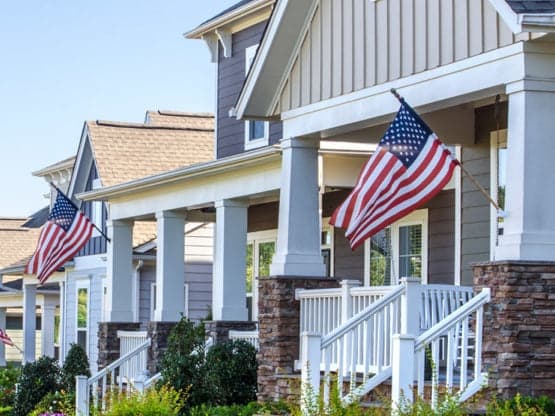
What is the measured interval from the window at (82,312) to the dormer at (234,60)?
9176 millimetres

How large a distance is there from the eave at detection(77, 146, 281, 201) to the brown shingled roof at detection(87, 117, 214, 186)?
11.5 ft

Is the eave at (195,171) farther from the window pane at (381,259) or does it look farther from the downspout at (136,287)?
the downspout at (136,287)

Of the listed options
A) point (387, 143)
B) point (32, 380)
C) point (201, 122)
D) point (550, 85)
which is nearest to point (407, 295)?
point (387, 143)

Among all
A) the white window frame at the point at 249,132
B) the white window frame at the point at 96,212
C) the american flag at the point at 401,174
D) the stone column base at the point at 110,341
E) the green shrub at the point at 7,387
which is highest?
the white window frame at the point at 249,132

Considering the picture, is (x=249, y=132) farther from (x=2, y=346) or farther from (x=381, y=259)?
(x=2, y=346)

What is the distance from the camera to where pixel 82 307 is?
34.4 meters

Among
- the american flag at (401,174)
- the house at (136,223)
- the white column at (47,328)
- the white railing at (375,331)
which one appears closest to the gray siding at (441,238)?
the white railing at (375,331)

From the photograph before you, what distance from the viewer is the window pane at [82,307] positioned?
3400 cm

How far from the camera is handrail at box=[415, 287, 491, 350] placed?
13.2 m

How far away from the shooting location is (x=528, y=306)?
43.6 feet

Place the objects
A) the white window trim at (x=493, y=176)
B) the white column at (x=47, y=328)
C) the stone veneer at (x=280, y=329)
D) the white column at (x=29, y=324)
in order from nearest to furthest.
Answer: the stone veneer at (x=280, y=329)
the white window trim at (x=493, y=176)
the white column at (x=29, y=324)
the white column at (x=47, y=328)

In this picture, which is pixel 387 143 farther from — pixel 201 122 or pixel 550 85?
pixel 201 122

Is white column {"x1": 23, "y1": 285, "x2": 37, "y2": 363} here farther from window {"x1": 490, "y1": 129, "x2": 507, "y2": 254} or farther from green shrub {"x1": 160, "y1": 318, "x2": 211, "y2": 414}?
window {"x1": 490, "y1": 129, "x2": 507, "y2": 254}

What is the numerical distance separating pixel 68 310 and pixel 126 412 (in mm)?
18454
